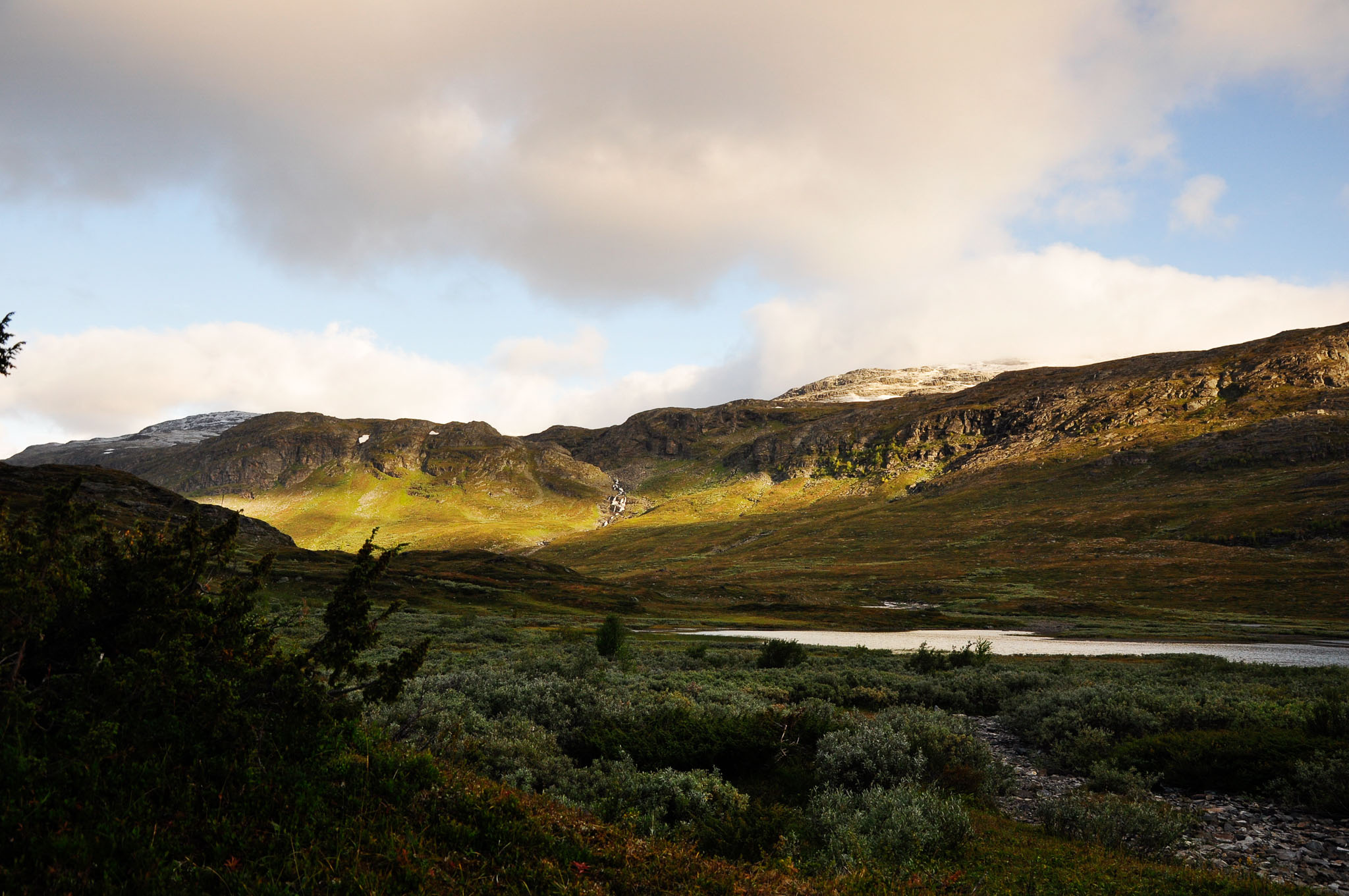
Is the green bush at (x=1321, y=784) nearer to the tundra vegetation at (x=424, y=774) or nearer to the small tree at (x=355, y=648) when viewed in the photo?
the tundra vegetation at (x=424, y=774)

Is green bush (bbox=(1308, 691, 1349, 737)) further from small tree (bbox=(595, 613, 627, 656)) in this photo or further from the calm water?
the calm water

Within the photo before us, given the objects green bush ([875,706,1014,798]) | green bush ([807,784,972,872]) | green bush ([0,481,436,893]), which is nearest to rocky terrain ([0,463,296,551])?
green bush ([0,481,436,893])

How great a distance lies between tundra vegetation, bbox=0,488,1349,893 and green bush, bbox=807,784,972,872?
4 cm

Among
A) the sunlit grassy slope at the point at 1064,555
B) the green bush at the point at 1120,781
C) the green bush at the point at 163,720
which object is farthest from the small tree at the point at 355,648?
the sunlit grassy slope at the point at 1064,555

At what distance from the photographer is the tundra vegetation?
5234 mm

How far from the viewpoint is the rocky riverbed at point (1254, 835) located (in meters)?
8.62

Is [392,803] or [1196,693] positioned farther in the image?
[1196,693]

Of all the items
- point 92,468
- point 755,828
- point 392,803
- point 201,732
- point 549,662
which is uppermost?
point 92,468

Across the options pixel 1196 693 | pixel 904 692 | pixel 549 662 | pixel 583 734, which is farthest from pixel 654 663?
pixel 1196 693

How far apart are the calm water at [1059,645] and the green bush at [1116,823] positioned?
37639 mm

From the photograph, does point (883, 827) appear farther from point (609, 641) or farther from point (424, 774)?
point (609, 641)

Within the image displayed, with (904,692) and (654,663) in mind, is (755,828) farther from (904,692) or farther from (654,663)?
(654,663)

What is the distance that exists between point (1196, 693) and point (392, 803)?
22.2 meters

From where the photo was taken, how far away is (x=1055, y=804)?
1009cm
